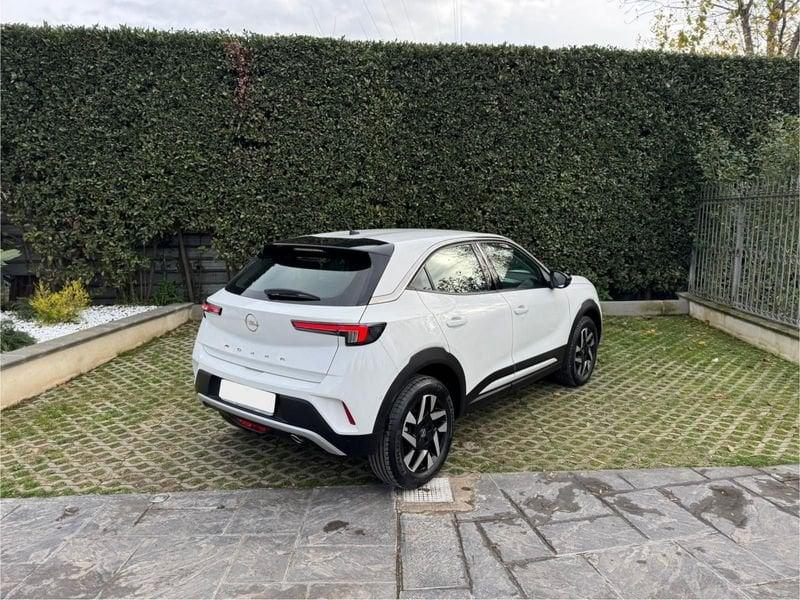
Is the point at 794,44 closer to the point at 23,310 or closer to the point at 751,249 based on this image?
the point at 751,249

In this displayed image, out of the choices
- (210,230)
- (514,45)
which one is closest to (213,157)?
(210,230)

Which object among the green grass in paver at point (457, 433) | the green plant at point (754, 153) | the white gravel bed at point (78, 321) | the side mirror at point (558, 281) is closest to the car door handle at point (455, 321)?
the green grass in paver at point (457, 433)

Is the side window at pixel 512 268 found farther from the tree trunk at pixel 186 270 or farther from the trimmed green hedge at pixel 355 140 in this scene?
the tree trunk at pixel 186 270

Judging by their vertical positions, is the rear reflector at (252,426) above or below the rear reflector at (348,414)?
below

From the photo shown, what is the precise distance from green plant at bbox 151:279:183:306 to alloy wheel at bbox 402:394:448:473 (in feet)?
19.0

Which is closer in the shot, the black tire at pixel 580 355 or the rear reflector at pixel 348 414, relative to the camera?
the rear reflector at pixel 348 414

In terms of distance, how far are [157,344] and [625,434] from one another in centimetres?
546

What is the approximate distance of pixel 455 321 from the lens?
3.41 m

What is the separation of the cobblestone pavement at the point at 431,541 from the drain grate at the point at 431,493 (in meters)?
0.06

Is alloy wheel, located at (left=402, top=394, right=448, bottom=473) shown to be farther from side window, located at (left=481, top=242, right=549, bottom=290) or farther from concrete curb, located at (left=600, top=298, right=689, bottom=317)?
concrete curb, located at (left=600, top=298, right=689, bottom=317)

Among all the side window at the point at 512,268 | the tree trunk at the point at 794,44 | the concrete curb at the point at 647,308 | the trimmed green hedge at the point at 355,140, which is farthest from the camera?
the tree trunk at the point at 794,44

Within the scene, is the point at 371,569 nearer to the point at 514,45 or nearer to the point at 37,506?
the point at 37,506

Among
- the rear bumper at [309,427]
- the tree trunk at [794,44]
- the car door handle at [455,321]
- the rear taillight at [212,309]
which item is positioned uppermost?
the tree trunk at [794,44]

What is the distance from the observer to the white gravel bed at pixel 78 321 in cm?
582
